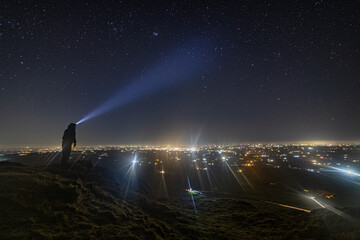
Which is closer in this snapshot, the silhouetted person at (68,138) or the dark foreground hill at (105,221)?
the dark foreground hill at (105,221)

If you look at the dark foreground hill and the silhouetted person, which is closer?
the dark foreground hill

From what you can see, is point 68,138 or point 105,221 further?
point 68,138

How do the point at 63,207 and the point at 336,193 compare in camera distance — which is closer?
the point at 63,207

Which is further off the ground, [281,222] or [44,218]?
[44,218]

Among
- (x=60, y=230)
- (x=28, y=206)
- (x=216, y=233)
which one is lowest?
(x=216, y=233)

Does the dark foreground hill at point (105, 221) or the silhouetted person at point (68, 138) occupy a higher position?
the silhouetted person at point (68, 138)

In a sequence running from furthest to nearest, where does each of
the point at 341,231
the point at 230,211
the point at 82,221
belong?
the point at 230,211, the point at 341,231, the point at 82,221

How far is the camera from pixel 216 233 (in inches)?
503

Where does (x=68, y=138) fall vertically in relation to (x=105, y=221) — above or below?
above

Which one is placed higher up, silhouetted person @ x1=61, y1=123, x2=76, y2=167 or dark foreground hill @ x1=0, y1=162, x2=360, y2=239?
silhouetted person @ x1=61, y1=123, x2=76, y2=167

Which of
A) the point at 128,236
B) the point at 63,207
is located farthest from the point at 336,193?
the point at 63,207

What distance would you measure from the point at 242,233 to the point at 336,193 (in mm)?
36384

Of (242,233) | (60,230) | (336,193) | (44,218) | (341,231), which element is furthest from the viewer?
(336,193)

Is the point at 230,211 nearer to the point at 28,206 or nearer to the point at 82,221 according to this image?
the point at 82,221
